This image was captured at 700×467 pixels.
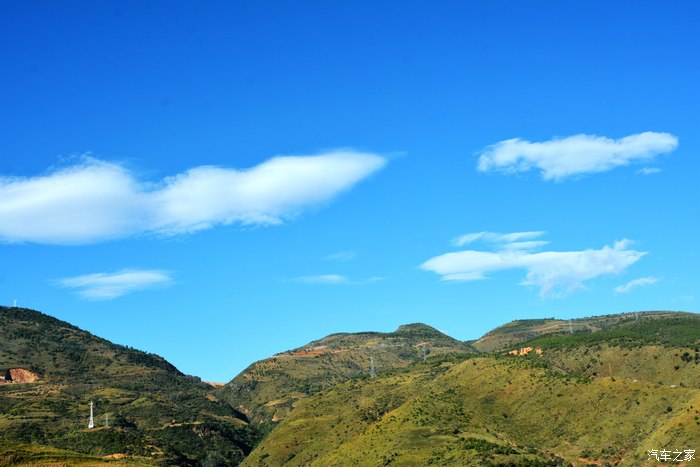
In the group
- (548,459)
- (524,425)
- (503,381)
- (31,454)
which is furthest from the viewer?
(503,381)

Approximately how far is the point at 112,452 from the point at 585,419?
12158cm

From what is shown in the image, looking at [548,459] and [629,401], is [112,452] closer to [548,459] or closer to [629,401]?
[548,459]

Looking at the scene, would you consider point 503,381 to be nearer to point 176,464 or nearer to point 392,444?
point 392,444

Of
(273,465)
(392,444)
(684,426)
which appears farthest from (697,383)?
(273,465)

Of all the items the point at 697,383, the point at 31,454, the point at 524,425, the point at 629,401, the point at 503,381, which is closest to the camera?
the point at 31,454

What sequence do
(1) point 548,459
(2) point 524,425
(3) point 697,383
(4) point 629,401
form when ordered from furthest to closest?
(3) point 697,383, (2) point 524,425, (4) point 629,401, (1) point 548,459

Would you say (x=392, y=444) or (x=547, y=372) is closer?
(x=392, y=444)

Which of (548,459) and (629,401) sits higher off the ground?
(629,401)

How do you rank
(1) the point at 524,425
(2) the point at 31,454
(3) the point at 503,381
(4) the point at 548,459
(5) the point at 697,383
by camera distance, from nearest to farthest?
(2) the point at 31,454 → (4) the point at 548,459 → (1) the point at 524,425 → (5) the point at 697,383 → (3) the point at 503,381

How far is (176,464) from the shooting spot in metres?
199

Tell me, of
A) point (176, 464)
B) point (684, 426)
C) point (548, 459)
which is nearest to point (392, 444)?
point (548, 459)

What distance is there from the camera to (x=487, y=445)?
14100cm

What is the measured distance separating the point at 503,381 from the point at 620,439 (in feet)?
178

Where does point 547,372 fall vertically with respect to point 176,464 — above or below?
above
